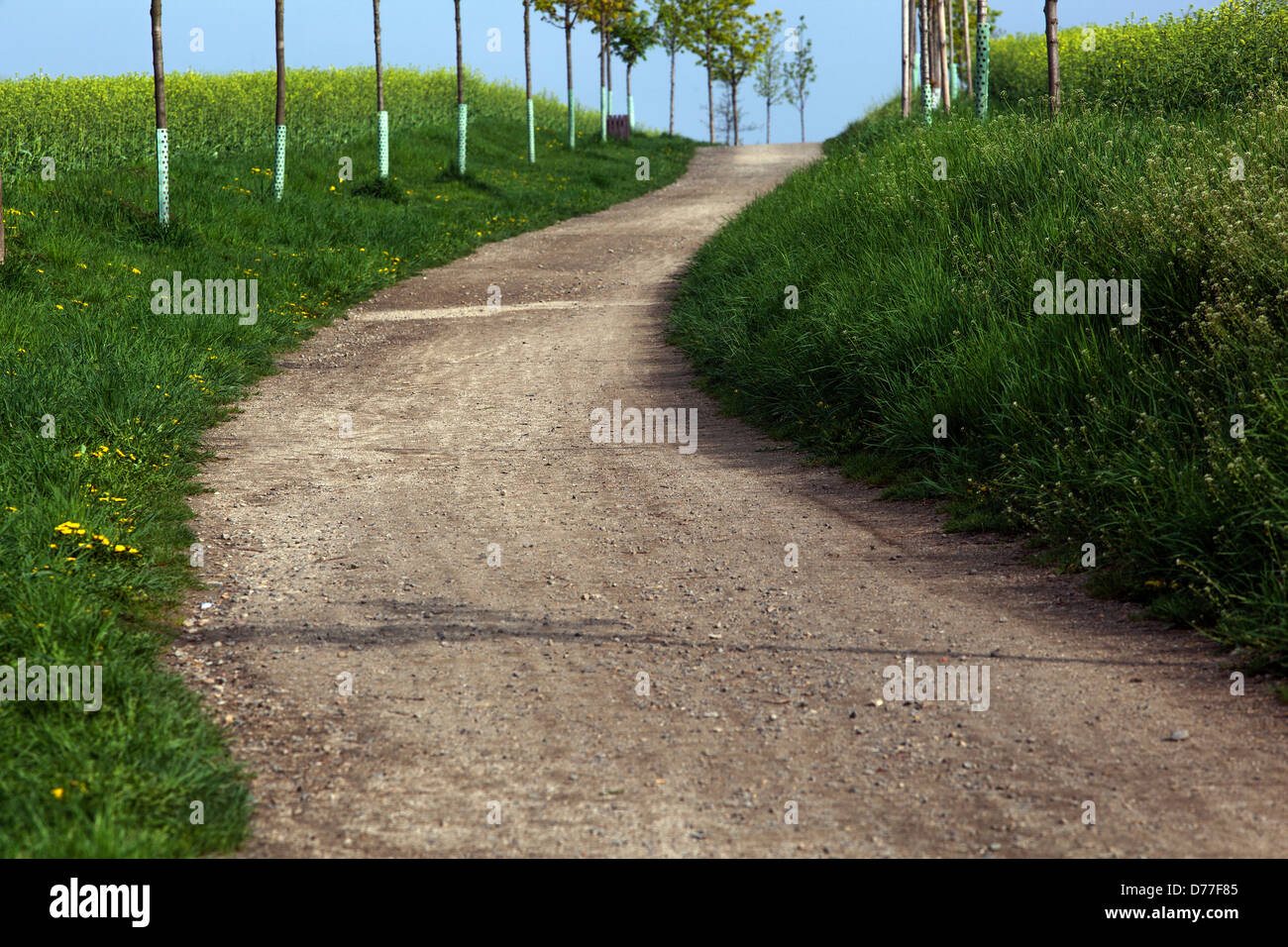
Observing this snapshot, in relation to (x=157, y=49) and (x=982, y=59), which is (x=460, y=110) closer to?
(x=157, y=49)

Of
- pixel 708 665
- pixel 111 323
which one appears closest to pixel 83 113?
pixel 111 323

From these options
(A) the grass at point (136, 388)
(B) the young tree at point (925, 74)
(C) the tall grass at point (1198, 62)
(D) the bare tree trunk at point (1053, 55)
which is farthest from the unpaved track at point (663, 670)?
(B) the young tree at point (925, 74)

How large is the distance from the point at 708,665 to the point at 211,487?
4582mm

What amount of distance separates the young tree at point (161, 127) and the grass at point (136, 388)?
24cm

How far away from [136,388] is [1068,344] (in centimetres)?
723

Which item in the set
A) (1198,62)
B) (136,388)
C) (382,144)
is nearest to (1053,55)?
(1198,62)

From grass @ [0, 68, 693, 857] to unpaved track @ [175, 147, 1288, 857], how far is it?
12.3 inches

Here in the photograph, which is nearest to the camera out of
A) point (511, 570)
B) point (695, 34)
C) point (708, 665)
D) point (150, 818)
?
point (150, 818)

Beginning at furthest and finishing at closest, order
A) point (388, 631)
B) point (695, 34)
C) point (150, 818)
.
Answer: point (695, 34)
point (388, 631)
point (150, 818)

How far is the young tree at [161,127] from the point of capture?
1539cm

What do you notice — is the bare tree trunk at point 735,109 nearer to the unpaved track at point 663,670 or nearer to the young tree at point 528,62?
the young tree at point 528,62

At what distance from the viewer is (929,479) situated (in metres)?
7.66
